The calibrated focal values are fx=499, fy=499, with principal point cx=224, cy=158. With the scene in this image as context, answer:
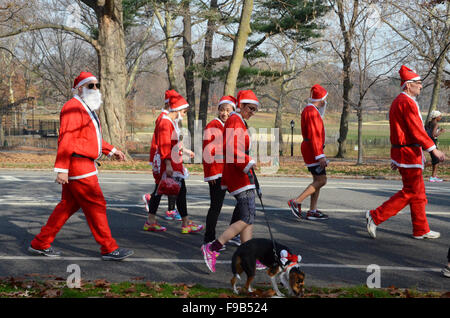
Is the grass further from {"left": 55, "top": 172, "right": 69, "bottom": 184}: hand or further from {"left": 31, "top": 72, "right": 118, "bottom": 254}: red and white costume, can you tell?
{"left": 55, "top": 172, "right": 69, "bottom": 184}: hand

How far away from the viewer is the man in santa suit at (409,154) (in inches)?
254

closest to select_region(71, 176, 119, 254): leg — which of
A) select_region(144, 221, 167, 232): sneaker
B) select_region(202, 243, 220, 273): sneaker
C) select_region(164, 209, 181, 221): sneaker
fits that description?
select_region(202, 243, 220, 273): sneaker

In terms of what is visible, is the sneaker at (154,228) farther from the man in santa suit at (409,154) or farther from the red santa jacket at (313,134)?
the man in santa suit at (409,154)

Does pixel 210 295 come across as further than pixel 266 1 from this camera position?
No

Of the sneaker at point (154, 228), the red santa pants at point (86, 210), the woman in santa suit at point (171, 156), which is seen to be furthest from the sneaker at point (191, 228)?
the red santa pants at point (86, 210)

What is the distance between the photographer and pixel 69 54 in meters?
34.9

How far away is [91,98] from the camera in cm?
562

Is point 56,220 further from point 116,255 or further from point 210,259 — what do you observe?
point 210,259

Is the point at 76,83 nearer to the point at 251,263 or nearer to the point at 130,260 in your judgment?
the point at 130,260

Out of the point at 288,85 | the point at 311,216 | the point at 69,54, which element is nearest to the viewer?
the point at 311,216

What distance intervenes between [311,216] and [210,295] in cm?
401

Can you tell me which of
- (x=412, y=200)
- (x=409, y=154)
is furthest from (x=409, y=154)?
(x=412, y=200)

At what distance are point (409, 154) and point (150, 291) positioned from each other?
3926 mm
